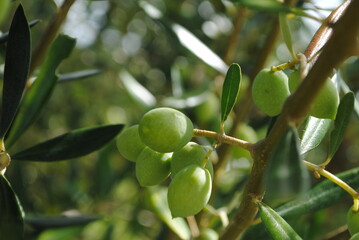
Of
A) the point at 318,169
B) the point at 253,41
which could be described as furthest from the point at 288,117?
the point at 253,41

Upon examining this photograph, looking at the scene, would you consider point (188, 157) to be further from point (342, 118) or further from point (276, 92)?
point (342, 118)

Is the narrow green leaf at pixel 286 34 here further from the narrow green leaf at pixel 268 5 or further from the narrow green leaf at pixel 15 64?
the narrow green leaf at pixel 15 64

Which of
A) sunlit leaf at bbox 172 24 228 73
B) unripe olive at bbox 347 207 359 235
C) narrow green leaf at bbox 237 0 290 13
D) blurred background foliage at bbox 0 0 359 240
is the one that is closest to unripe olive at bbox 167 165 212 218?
unripe olive at bbox 347 207 359 235

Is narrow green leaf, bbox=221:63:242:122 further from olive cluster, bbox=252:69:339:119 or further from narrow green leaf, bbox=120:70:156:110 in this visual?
narrow green leaf, bbox=120:70:156:110

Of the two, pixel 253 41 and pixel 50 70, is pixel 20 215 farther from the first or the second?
pixel 253 41

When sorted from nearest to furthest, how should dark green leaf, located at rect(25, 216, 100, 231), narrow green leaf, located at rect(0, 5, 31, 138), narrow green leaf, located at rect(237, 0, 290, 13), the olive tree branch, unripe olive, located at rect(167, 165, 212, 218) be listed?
the olive tree branch, unripe olive, located at rect(167, 165, 212, 218), narrow green leaf, located at rect(0, 5, 31, 138), narrow green leaf, located at rect(237, 0, 290, 13), dark green leaf, located at rect(25, 216, 100, 231)

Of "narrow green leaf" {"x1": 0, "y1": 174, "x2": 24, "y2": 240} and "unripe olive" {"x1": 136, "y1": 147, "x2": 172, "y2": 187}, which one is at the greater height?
"unripe olive" {"x1": 136, "y1": 147, "x2": 172, "y2": 187}
